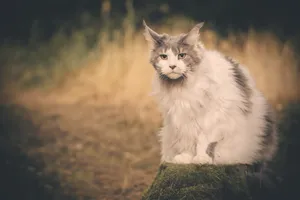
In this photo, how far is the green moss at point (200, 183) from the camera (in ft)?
9.64

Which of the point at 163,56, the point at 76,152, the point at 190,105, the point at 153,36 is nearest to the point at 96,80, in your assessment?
the point at 76,152

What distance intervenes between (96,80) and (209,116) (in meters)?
5.12

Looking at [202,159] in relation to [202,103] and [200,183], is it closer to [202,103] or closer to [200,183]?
[200,183]

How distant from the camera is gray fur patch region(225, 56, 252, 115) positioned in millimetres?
3086

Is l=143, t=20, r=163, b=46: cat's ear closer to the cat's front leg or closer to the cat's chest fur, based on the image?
the cat's chest fur

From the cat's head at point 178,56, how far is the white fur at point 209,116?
0.01 m

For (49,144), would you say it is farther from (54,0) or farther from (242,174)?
(54,0)

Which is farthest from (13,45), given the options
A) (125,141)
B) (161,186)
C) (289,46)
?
(161,186)

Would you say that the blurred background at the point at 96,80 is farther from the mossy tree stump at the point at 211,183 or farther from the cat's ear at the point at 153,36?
the cat's ear at the point at 153,36

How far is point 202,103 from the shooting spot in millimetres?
2951

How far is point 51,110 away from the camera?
24.0 feet

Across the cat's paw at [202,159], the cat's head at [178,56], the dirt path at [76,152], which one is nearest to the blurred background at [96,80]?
the dirt path at [76,152]

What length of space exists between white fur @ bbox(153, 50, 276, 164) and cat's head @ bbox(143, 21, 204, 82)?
1 cm

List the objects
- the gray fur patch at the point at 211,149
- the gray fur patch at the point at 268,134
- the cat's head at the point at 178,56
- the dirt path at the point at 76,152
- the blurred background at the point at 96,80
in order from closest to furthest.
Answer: the cat's head at the point at 178,56, the gray fur patch at the point at 211,149, the gray fur patch at the point at 268,134, the dirt path at the point at 76,152, the blurred background at the point at 96,80
